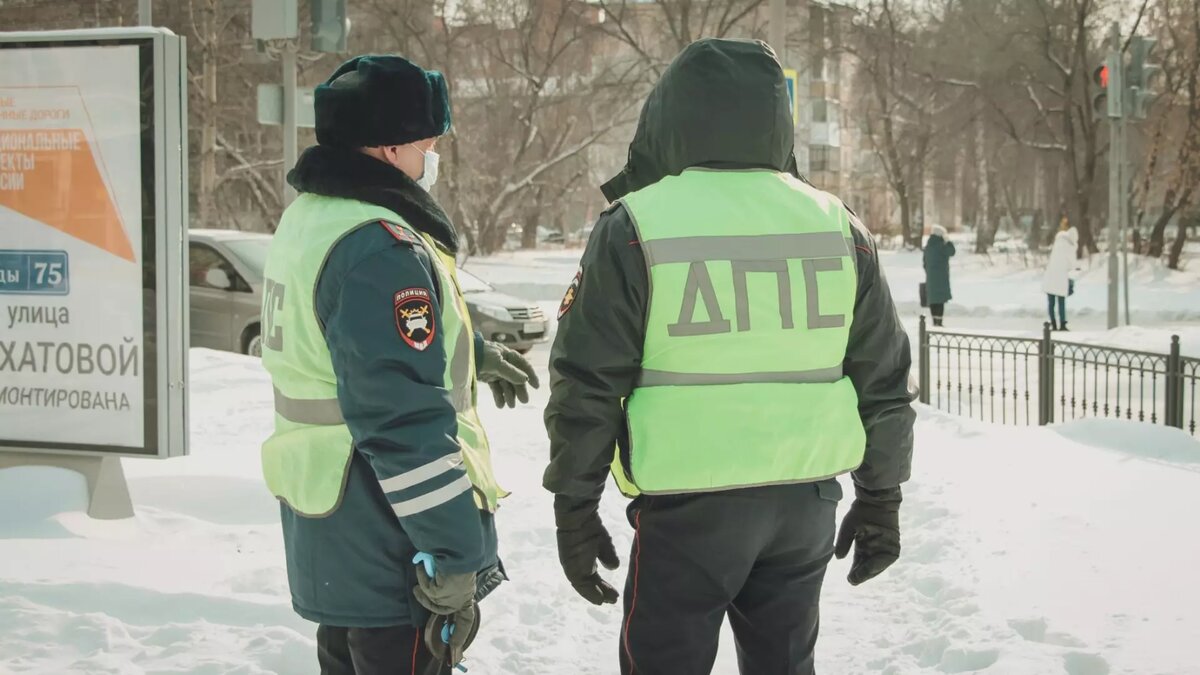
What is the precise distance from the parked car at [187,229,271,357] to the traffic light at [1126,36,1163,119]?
11.4 m

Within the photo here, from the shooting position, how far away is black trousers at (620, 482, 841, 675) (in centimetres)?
288

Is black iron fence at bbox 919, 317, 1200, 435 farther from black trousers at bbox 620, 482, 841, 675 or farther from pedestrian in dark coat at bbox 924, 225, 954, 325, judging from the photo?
black trousers at bbox 620, 482, 841, 675

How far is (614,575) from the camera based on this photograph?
6023mm

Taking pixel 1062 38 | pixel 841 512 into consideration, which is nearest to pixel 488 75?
pixel 1062 38

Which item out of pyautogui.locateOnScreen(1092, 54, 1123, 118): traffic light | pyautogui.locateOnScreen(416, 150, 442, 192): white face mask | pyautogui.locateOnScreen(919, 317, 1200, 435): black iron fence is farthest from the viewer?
pyautogui.locateOnScreen(1092, 54, 1123, 118): traffic light

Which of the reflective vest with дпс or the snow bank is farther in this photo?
the snow bank

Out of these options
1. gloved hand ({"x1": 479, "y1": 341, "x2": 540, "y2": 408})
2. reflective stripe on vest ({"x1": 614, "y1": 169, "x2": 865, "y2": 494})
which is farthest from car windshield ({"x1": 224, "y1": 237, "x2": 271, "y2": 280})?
reflective stripe on vest ({"x1": 614, "y1": 169, "x2": 865, "y2": 494})

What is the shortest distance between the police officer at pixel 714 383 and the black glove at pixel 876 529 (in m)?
0.25

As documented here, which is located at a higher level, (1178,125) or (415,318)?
(1178,125)

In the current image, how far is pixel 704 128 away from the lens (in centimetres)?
301

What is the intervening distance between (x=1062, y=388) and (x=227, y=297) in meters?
8.54

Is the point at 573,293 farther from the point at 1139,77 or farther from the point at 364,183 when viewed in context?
the point at 1139,77

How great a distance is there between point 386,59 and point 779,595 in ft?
4.95

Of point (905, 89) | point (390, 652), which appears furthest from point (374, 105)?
point (905, 89)
